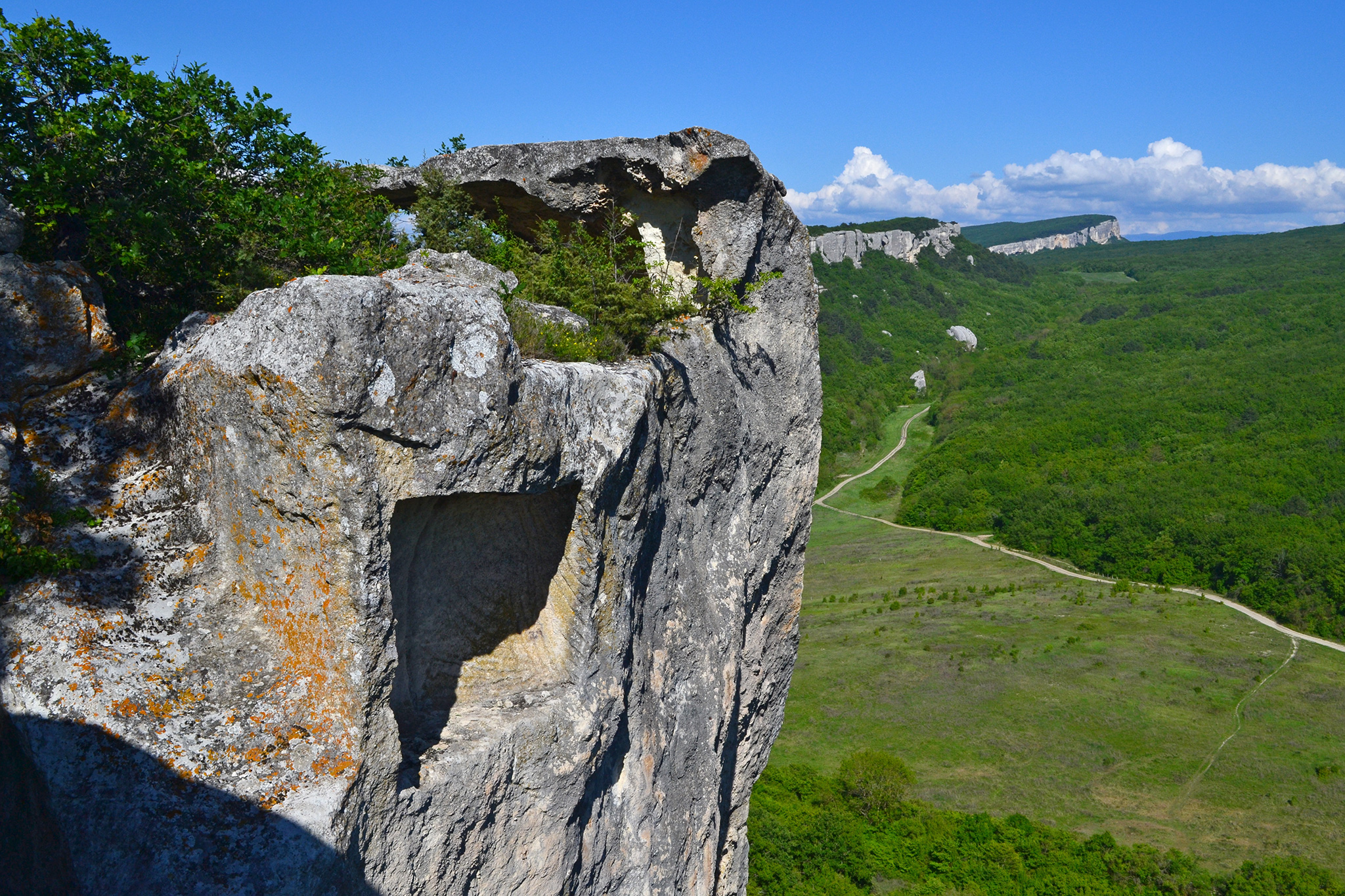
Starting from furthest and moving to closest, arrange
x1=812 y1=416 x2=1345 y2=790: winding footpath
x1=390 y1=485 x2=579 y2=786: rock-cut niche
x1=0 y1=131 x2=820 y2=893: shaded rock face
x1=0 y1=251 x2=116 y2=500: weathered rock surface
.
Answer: x1=812 y1=416 x2=1345 y2=790: winding footpath → x1=390 y1=485 x2=579 y2=786: rock-cut niche → x1=0 y1=251 x2=116 y2=500: weathered rock surface → x1=0 y1=131 x2=820 y2=893: shaded rock face

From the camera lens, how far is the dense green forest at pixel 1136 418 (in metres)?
55.7

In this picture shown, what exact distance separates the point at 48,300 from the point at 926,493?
2629 inches

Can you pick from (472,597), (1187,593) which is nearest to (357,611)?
(472,597)

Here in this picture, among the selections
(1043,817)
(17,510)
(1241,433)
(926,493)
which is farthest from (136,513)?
(1241,433)

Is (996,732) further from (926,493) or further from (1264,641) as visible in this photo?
(926,493)

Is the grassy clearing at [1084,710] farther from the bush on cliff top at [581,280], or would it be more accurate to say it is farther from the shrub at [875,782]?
the bush on cliff top at [581,280]

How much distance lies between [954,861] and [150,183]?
1018 inches

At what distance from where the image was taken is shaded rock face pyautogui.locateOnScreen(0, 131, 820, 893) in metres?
4.66

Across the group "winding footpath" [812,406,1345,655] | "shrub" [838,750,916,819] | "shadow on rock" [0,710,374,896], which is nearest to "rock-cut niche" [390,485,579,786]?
"shadow on rock" [0,710,374,896]

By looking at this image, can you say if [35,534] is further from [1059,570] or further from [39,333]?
[1059,570]

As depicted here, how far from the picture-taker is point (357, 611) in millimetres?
5086

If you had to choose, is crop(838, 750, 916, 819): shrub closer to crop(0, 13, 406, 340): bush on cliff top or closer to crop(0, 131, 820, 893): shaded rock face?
crop(0, 131, 820, 893): shaded rock face

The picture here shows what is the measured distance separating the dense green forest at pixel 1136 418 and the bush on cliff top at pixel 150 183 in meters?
57.1

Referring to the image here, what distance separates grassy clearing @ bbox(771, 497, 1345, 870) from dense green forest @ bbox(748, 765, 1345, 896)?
1.69 meters
